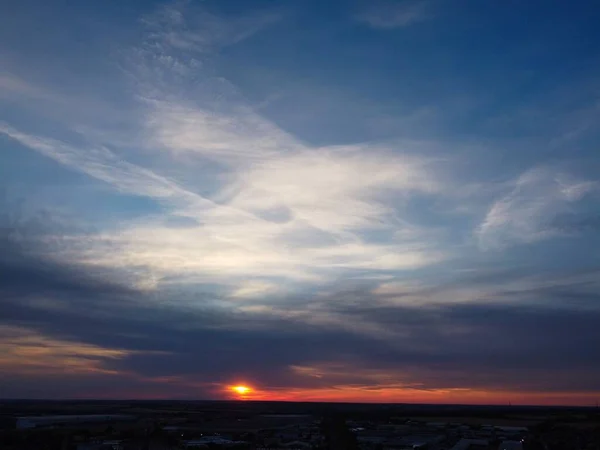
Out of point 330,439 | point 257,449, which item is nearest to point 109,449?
point 257,449

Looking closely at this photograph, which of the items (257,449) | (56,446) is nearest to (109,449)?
(56,446)

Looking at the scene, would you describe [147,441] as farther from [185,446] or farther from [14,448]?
[14,448]

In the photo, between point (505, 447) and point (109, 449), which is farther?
point (505, 447)

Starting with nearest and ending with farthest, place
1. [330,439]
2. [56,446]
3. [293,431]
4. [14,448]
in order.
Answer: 1. [14,448]
2. [56,446]
3. [330,439]
4. [293,431]

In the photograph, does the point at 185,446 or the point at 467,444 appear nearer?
the point at 185,446

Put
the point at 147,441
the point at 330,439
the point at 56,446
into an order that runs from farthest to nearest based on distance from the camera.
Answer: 1. the point at 330,439
2. the point at 147,441
3. the point at 56,446

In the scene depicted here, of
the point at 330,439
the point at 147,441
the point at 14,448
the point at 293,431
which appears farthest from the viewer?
the point at 293,431

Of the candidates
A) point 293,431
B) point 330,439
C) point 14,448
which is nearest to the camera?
point 14,448

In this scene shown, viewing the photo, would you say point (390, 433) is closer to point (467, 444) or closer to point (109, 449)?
point (467, 444)
